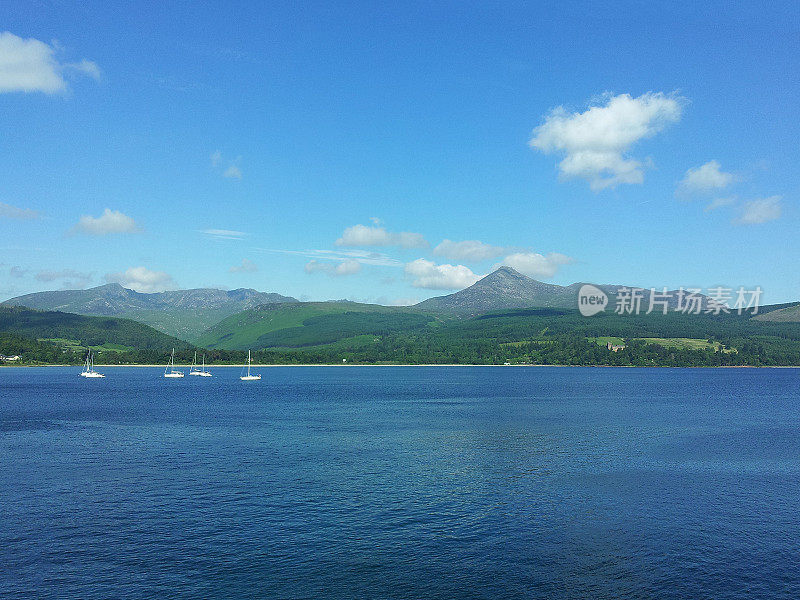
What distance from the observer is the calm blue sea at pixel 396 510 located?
101 ft

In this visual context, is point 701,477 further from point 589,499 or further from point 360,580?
point 360,580

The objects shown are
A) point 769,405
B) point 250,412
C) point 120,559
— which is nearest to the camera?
point 120,559

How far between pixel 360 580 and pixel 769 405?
130 m

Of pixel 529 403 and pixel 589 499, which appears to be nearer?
pixel 589 499

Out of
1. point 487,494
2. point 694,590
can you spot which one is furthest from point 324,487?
point 694,590

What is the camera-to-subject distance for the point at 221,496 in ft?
153

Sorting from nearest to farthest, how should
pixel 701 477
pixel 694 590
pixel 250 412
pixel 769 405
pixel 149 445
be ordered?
1. pixel 694 590
2. pixel 701 477
3. pixel 149 445
4. pixel 250 412
5. pixel 769 405

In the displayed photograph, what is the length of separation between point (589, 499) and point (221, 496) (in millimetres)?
31166

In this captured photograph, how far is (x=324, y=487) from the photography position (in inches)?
1945

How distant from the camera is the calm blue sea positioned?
30.9m

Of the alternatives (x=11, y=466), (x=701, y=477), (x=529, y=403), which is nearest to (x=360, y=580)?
(x=701, y=477)

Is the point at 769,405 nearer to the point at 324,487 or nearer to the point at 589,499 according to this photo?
the point at 589,499

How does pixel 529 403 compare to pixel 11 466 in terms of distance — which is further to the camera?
pixel 529 403

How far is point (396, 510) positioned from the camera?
141 ft
